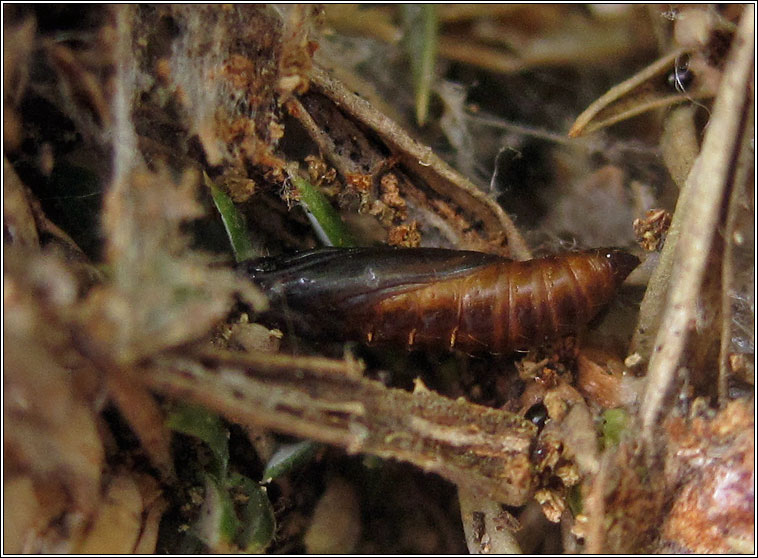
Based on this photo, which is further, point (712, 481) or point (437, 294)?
point (437, 294)

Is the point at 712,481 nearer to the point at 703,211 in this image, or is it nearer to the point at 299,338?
the point at 703,211

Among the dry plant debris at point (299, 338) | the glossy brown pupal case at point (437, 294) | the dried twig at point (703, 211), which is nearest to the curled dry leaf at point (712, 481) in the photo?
the dry plant debris at point (299, 338)

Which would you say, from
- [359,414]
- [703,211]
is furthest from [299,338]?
[703,211]

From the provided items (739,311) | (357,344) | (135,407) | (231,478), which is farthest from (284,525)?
(739,311)

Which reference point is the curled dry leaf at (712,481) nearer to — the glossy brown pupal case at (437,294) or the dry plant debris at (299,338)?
the dry plant debris at (299,338)

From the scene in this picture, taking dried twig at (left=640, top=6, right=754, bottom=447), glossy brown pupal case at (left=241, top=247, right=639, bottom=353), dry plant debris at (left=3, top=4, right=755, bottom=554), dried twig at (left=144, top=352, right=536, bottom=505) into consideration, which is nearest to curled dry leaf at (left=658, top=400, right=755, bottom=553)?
dry plant debris at (left=3, top=4, right=755, bottom=554)

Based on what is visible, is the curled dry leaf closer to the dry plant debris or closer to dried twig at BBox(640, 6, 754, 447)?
the dry plant debris

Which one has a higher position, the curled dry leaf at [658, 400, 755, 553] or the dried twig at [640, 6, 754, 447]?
the dried twig at [640, 6, 754, 447]
